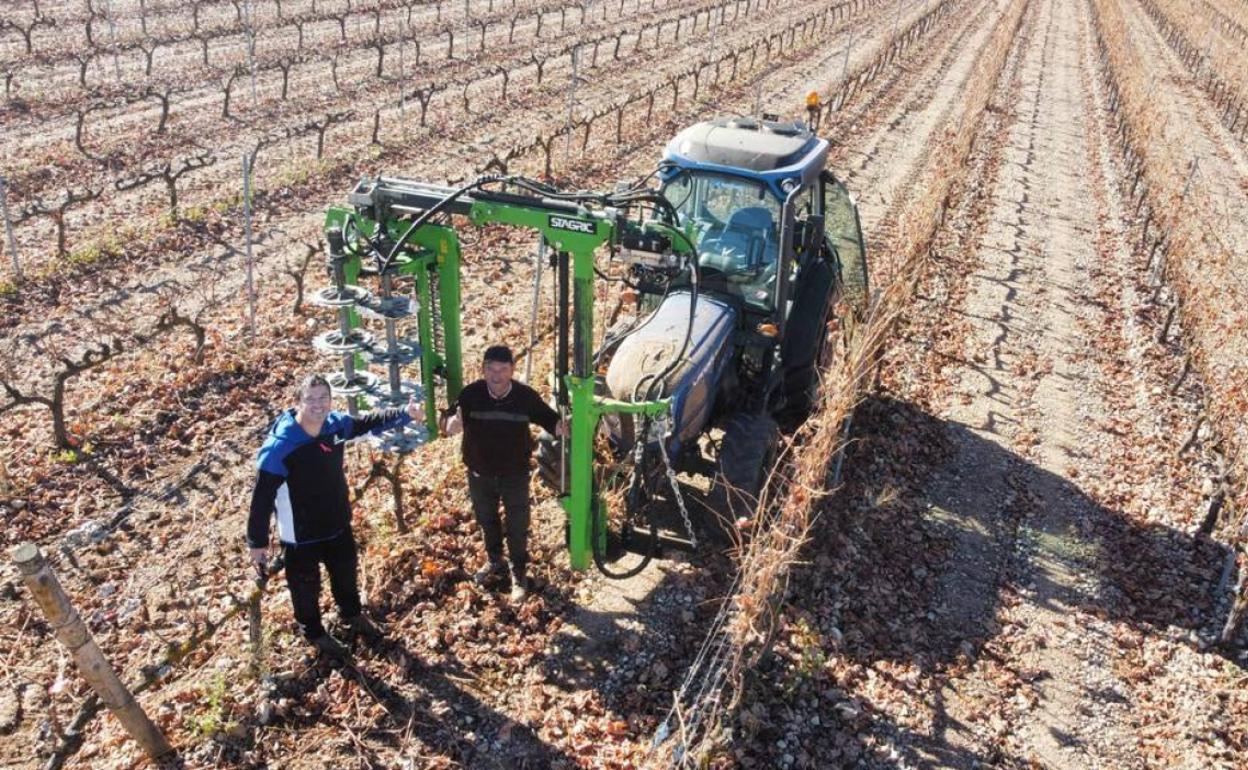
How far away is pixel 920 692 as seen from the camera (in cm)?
586

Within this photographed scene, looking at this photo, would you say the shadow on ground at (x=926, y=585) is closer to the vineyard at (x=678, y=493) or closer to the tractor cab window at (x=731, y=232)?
the vineyard at (x=678, y=493)

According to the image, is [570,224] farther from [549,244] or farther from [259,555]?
[259,555]

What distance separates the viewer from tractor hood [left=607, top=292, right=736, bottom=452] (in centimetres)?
622

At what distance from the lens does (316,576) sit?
535 cm

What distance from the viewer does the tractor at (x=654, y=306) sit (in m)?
5.36

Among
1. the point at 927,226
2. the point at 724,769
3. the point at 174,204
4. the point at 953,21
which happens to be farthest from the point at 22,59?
the point at 953,21

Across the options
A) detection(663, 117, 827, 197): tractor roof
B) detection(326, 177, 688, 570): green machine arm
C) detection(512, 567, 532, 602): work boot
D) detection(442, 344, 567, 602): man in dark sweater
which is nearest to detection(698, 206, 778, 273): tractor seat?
detection(663, 117, 827, 197): tractor roof

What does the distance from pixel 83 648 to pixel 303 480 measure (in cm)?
129

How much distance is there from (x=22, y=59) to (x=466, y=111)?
10.3 m

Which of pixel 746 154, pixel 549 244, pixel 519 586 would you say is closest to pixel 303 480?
pixel 519 586

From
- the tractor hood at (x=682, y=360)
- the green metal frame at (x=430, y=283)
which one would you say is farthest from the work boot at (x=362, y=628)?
the tractor hood at (x=682, y=360)

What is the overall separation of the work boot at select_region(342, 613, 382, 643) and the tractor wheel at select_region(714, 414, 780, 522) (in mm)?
2472

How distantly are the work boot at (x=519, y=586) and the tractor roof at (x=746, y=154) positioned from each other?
3.37 metres

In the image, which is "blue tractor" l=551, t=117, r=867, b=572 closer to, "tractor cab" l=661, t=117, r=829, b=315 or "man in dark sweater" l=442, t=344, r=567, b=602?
"tractor cab" l=661, t=117, r=829, b=315
